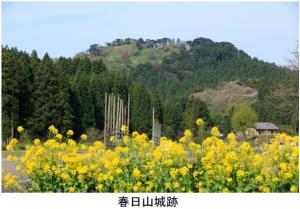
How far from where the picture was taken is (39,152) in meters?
6.62

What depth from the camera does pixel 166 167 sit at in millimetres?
6457

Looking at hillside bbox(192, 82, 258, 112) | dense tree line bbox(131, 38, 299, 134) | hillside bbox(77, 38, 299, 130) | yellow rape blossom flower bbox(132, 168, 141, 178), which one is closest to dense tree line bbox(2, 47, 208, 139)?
yellow rape blossom flower bbox(132, 168, 141, 178)

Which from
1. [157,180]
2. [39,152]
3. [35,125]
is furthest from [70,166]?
[35,125]

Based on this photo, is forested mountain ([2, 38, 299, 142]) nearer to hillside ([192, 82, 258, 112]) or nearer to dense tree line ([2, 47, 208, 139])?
dense tree line ([2, 47, 208, 139])

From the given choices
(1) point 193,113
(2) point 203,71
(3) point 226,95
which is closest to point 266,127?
(1) point 193,113

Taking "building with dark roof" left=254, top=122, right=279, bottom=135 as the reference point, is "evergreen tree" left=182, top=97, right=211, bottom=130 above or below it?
above

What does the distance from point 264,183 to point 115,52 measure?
14290 centimetres

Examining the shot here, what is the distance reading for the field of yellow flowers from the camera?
20.5 feet

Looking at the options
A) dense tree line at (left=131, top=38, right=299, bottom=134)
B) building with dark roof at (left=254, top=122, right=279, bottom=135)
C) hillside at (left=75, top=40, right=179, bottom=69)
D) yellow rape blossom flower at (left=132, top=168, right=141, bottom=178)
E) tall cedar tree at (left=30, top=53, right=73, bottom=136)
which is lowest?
building with dark roof at (left=254, top=122, right=279, bottom=135)

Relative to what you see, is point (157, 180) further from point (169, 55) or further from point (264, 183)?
point (169, 55)

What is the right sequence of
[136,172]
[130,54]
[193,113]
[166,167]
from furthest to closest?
[130,54], [193,113], [166,167], [136,172]

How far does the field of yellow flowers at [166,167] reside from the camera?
6.24m

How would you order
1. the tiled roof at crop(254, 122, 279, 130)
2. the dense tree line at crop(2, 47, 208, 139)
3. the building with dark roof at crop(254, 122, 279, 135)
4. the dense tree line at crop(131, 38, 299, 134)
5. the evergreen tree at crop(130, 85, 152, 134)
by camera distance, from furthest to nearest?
the dense tree line at crop(131, 38, 299, 134) → the tiled roof at crop(254, 122, 279, 130) → the building with dark roof at crop(254, 122, 279, 135) → the evergreen tree at crop(130, 85, 152, 134) → the dense tree line at crop(2, 47, 208, 139)

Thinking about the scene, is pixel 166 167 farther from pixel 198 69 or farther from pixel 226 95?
pixel 198 69
